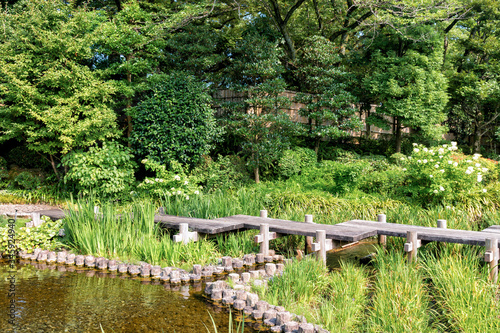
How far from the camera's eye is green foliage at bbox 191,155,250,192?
36.5ft

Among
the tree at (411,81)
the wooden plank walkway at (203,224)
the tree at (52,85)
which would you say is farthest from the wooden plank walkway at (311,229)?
the tree at (411,81)

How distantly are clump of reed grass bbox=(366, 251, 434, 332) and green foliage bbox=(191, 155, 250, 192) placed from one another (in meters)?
6.57

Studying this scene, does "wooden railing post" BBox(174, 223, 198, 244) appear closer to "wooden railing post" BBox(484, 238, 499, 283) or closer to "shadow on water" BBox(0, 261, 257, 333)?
"shadow on water" BBox(0, 261, 257, 333)

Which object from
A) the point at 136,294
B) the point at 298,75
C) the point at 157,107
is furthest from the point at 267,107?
the point at 136,294

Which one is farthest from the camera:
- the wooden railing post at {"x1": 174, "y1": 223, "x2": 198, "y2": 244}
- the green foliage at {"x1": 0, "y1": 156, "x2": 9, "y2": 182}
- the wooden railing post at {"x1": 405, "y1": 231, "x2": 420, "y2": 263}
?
the green foliage at {"x1": 0, "y1": 156, "x2": 9, "y2": 182}

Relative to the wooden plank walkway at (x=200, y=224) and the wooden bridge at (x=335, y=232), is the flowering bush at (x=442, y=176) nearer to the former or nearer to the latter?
the wooden bridge at (x=335, y=232)

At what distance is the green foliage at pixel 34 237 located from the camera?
732 centimetres

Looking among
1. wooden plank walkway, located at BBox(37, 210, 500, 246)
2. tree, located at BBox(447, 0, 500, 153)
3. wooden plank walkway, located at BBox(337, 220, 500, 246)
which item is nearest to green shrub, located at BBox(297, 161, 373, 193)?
wooden plank walkway, located at BBox(37, 210, 500, 246)

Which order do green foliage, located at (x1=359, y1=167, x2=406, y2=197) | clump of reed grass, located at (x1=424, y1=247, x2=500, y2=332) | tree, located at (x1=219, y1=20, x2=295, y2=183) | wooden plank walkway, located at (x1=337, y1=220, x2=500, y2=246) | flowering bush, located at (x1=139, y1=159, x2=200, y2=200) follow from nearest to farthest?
clump of reed grass, located at (x1=424, y1=247, x2=500, y2=332), wooden plank walkway, located at (x1=337, y1=220, x2=500, y2=246), flowering bush, located at (x1=139, y1=159, x2=200, y2=200), green foliage, located at (x1=359, y1=167, x2=406, y2=197), tree, located at (x1=219, y1=20, x2=295, y2=183)

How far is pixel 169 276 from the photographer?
620cm

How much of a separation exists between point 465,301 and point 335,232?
223 centimetres

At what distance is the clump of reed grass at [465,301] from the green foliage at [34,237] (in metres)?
6.11

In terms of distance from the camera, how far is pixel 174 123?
10953mm

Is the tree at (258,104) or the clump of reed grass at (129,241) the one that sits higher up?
the tree at (258,104)
